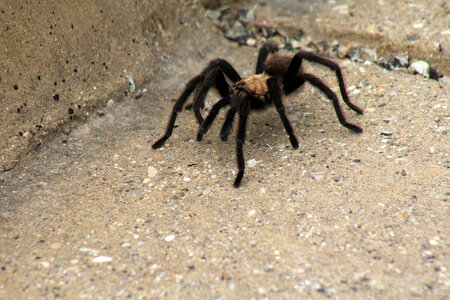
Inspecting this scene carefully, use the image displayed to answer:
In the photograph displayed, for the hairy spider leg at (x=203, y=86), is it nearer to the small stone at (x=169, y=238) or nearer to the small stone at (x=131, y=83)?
the small stone at (x=131, y=83)

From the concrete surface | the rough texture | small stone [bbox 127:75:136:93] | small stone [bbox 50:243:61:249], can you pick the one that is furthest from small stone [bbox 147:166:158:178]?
the rough texture

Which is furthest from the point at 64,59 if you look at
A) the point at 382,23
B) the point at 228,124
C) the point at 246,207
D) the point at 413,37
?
the point at 413,37

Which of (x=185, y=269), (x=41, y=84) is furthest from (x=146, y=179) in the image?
(x=41, y=84)

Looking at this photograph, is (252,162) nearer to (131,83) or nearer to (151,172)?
(151,172)

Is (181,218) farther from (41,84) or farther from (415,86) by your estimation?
(415,86)

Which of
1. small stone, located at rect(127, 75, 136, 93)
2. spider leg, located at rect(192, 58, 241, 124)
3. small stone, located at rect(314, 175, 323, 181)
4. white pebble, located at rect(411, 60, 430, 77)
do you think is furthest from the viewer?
small stone, located at rect(127, 75, 136, 93)

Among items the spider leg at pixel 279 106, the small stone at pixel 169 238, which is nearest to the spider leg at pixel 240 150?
the spider leg at pixel 279 106

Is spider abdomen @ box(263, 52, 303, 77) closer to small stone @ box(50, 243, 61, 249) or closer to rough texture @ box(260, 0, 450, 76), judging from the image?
rough texture @ box(260, 0, 450, 76)

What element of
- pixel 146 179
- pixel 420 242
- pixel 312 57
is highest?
pixel 312 57
